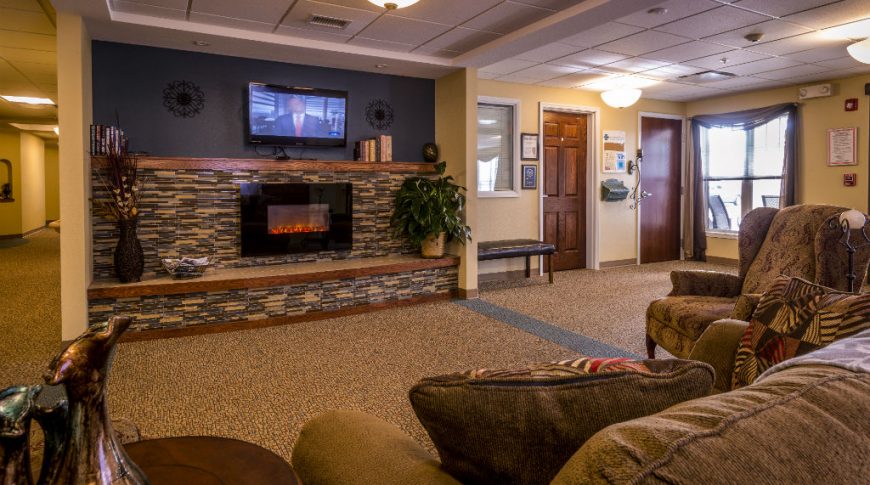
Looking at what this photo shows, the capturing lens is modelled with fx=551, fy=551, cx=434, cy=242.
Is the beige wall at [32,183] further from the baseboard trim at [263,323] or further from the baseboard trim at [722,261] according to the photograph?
the baseboard trim at [722,261]

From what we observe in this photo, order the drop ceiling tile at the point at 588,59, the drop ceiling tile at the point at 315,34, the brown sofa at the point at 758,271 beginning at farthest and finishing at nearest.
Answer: the drop ceiling tile at the point at 588,59 < the drop ceiling tile at the point at 315,34 < the brown sofa at the point at 758,271

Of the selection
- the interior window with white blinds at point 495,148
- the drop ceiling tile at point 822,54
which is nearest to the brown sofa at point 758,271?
the drop ceiling tile at point 822,54

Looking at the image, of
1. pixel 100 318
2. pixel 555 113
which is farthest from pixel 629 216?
pixel 100 318

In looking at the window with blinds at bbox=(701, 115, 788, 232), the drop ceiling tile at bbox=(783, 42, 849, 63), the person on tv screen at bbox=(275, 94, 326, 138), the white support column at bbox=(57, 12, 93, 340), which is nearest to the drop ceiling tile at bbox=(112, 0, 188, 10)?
the white support column at bbox=(57, 12, 93, 340)

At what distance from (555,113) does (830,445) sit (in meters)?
7.02

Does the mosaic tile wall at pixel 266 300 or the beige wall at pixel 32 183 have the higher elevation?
the beige wall at pixel 32 183

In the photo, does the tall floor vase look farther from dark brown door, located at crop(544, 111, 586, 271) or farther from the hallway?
dark brown door, located at crop(544, 111, 586, 271)

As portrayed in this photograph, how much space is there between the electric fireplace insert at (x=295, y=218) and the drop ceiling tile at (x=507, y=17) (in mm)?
2034

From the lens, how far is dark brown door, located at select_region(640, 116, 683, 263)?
26.5 feet

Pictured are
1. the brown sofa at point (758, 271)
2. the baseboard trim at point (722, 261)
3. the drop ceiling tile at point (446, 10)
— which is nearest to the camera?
the brown sofa at point (758, 271)

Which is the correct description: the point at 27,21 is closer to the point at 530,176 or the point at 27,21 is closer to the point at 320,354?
the point at 320,354

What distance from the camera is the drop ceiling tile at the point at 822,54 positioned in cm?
520

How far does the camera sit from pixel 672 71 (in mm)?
6195

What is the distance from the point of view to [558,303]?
5.47 meters
